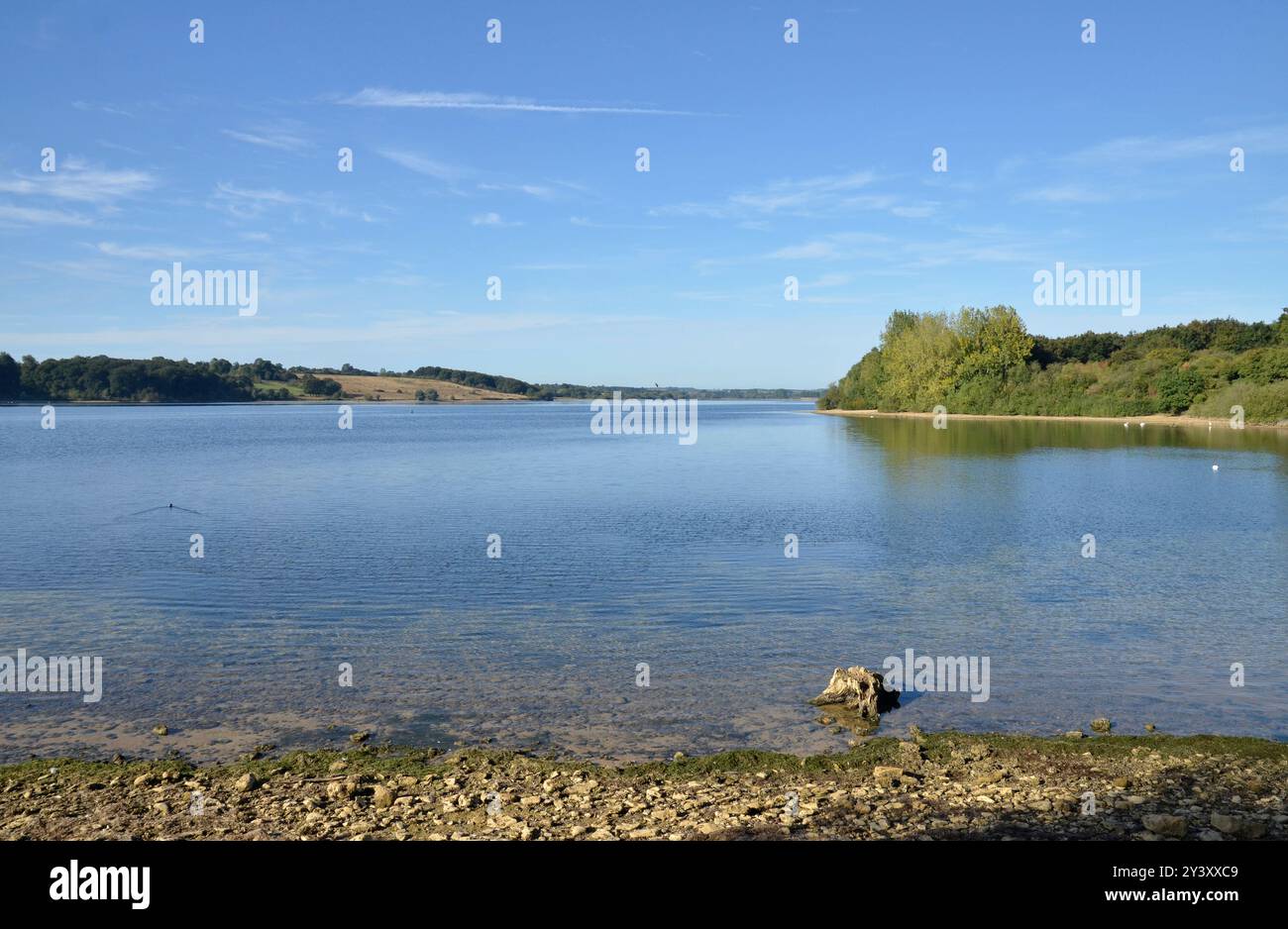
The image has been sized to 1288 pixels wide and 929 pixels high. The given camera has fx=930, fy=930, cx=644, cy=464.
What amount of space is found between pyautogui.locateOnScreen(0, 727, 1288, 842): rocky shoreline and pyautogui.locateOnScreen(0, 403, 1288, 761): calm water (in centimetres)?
102

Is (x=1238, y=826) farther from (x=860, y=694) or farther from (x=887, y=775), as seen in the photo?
(x=860, y=694)

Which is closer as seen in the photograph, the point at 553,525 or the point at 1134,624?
the point at 1134,624

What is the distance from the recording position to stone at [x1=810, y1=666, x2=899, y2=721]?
1254 cm

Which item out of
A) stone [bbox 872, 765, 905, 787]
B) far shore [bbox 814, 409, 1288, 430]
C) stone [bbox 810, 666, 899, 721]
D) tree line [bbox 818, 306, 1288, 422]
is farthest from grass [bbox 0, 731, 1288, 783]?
tree line [bbox 818, 306, 1288, 422]

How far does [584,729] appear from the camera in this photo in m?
12.0

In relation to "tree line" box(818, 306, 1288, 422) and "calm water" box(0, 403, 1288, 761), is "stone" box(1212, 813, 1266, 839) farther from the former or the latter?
"tree line" box(818, 306, 1288, 422)

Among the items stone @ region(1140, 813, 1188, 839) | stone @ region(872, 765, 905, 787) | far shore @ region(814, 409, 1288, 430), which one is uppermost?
far shore @ region(814, 409, 1288, 430)

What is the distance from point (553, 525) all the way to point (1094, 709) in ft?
68.1

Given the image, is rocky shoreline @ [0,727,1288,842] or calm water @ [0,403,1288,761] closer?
rocky shoreline @ [0,727,1288,842]

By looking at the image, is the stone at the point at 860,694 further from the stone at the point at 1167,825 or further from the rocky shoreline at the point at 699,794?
the stone at the point at 1167,825

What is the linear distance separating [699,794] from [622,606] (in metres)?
10.1
